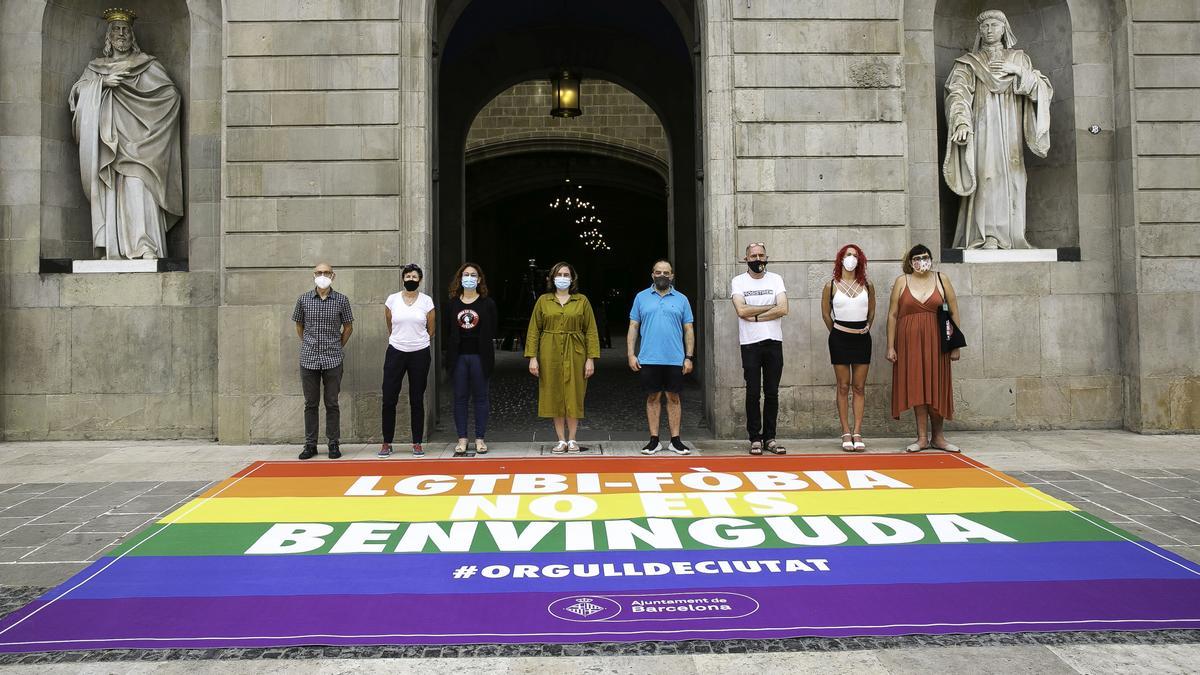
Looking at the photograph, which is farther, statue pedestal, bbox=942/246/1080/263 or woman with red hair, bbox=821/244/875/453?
statue pedestal, bbox=942/246/1080/263

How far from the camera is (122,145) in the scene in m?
9.31

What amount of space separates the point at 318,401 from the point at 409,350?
1.02 meters

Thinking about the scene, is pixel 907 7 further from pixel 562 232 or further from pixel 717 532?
pixel 562 232

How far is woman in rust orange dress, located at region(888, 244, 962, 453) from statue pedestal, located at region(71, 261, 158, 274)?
7.95 metres

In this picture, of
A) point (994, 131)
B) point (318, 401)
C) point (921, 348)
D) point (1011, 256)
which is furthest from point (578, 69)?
point (921, 348)

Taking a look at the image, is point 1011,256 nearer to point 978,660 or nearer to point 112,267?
point 978,660

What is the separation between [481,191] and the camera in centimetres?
2773

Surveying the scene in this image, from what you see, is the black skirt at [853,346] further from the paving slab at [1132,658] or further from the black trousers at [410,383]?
the paving slab at [1132,658]

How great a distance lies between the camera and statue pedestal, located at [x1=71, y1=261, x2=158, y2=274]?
9117 millimetres

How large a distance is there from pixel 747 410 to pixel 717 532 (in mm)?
3029

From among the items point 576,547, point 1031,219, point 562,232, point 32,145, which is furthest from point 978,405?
point 562,232

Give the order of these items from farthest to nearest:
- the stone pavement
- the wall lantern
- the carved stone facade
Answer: the wall lantern
the carved stone facade
the stone pavement

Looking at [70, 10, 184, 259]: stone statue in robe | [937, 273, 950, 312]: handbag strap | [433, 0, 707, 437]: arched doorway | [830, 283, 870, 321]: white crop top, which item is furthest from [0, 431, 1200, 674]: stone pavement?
[433, 0, 707, 437]: arched doorway

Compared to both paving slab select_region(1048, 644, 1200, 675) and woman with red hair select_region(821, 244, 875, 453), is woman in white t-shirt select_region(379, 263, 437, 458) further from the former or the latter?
paving slab select_region(1048, 644, 1200, 675)
